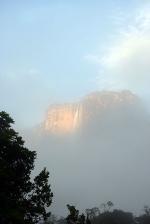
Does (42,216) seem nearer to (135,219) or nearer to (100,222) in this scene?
(100,222)

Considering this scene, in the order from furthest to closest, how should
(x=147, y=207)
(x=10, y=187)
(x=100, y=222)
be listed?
(x=147, y=207)
(x=100, y=222)
(x=10, y=187)

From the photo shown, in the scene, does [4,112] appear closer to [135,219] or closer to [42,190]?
[42,190]

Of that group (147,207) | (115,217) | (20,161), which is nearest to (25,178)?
(20,161)

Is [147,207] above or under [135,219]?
above

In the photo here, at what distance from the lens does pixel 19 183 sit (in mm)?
36062

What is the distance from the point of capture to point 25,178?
36.9 metres

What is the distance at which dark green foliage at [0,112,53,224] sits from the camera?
34.0 m

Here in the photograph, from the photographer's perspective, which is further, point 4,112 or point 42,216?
point 4,112

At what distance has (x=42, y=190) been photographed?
123ft

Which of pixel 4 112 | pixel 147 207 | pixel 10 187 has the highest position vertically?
pixel 147 207

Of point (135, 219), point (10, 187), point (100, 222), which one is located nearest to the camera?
point (10, 187)

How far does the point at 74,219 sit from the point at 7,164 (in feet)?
24.4

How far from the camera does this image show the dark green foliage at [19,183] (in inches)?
1337

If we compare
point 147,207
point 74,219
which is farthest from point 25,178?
point 147,207
